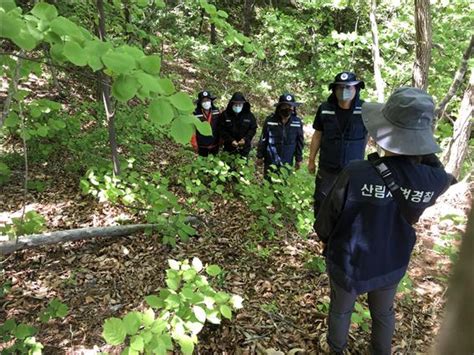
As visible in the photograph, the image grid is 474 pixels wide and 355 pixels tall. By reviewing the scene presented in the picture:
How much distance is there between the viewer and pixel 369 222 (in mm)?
2123

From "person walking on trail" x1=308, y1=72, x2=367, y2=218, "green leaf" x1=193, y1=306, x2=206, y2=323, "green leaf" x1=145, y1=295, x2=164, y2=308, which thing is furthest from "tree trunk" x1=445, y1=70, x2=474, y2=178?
"green leaf" x1=145, y1=295, x2=164, y2=308

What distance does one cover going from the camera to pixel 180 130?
1641 millimetres

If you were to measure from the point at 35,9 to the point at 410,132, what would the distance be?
2.06 m

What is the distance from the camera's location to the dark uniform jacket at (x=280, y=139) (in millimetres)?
5246

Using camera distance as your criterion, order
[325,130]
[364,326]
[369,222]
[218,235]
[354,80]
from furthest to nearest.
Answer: [218,235]
[325,130]
[354,80]
[364,326]
[369,222]

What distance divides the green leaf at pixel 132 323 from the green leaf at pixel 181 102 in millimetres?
1169

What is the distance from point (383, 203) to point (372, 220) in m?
0.13

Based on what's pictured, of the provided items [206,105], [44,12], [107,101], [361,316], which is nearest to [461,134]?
[206,105]

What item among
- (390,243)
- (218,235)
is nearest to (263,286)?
(218,235)

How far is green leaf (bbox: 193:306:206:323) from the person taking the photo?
200 centimetres

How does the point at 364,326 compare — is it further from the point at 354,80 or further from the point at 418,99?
the point at 354,80

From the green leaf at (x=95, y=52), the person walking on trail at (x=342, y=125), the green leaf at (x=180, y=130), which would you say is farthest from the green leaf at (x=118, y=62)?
the person walking on trail at (x=342, y=125)

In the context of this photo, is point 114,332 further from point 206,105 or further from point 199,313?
point 206,105

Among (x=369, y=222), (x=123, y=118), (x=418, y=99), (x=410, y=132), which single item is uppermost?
(x=418, y=99)
